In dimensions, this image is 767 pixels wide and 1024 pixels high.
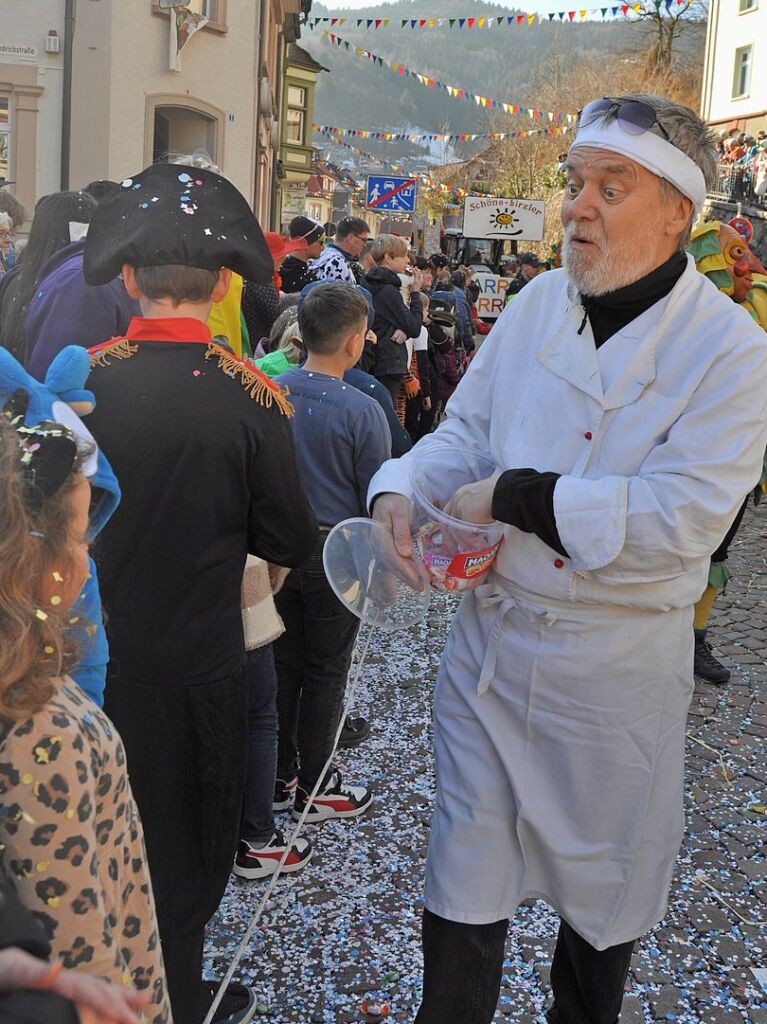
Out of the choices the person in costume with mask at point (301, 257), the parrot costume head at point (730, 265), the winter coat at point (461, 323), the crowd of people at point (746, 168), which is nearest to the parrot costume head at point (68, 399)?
the parrot costume head at point (730, 265)

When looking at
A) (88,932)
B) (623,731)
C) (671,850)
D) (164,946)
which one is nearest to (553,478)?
(623,731)

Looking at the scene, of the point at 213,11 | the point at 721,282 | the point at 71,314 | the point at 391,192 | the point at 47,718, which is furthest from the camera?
the point at 213,11

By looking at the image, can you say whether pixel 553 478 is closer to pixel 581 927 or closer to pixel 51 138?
pixel 581 927

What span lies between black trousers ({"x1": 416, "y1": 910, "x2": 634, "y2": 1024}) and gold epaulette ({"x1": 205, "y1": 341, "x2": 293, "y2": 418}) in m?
1.18

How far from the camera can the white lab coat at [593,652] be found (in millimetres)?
2062

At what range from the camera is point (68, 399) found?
1496mm

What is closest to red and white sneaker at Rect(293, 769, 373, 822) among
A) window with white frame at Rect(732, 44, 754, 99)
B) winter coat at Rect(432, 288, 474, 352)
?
winter coat at Rect(432, 288, 474, 352)

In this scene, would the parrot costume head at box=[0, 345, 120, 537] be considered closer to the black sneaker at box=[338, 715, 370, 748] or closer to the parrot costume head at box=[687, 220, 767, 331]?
the black sneaker at box=[338, 715, 370, 748]

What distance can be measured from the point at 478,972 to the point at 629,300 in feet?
4.81

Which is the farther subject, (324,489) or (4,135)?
(4,135)

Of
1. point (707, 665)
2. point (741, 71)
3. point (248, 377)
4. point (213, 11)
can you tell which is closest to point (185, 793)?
point (248, 377)

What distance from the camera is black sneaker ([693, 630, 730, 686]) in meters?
5.07

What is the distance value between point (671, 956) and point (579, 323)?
1855 mm

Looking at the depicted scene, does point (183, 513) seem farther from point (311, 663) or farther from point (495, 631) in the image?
point (311, 663)
